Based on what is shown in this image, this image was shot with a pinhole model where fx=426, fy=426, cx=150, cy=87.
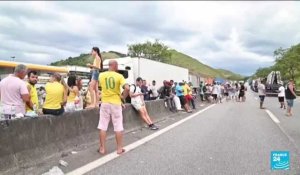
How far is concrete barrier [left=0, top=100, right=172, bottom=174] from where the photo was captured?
6855mm

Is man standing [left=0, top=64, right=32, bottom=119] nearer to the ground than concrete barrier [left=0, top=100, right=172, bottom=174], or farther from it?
farther from it

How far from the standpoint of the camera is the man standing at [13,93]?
7796 mm

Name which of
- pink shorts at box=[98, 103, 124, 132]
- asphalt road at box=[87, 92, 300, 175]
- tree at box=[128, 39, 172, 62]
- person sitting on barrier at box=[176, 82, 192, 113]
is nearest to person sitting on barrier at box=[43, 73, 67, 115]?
pink shorts at box=[98, 103, 124, 132]

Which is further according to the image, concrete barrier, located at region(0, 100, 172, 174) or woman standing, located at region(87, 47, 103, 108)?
woman standing, located at region(87, 47, 103, 108)

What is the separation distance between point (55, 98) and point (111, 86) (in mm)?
1195

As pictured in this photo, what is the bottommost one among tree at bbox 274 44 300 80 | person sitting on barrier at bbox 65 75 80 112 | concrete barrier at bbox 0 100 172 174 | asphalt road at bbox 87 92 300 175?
asphalt road at bbox 87 92 300 175

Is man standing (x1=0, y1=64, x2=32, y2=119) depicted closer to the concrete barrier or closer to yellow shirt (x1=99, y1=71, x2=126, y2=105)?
the concrete barrier

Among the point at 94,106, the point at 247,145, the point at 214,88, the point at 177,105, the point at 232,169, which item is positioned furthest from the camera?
the point at 214,88

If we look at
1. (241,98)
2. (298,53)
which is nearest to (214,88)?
(241,98)

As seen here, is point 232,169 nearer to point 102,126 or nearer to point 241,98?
point 102,126

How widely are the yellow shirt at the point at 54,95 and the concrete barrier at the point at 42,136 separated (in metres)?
0.32

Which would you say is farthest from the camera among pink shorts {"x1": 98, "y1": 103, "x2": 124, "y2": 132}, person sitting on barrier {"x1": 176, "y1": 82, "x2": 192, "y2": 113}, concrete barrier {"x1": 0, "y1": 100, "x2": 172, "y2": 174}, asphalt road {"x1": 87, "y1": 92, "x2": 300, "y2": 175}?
person sitting on barrier {"x1": 176, "y1": 82, "x2": 192, "y2": 113}

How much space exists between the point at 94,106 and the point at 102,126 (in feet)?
6.90

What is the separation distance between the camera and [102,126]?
29.3 ft
